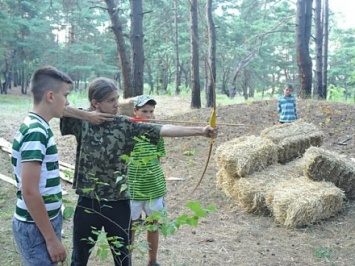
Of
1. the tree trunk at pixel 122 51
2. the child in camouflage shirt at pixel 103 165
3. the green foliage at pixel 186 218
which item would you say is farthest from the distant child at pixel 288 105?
the green foliage at pixel 186 218

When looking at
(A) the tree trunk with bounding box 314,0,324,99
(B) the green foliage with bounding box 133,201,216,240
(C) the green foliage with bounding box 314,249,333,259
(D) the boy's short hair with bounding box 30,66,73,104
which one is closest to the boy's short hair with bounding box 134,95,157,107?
(D) the boy's short hair with bounding box 30,66,73,104

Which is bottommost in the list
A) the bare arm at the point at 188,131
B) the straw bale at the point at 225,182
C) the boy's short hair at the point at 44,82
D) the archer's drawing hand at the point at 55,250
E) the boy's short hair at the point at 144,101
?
the straw bale at the point at 225,182

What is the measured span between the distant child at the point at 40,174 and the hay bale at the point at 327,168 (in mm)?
3907

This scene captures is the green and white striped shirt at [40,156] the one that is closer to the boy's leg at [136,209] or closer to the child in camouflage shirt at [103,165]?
the child in camouflage shirt at [103,165]

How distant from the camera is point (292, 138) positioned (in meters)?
6.41

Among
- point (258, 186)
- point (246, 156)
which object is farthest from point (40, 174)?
point (246, 156)

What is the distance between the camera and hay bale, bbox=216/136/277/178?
5.59 meters

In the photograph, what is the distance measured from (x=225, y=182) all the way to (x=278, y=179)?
0.73 metres

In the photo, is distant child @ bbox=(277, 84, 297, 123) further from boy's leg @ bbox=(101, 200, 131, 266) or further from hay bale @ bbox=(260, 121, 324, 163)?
boy's leg @ bbox=(101, 200, 131, 266)

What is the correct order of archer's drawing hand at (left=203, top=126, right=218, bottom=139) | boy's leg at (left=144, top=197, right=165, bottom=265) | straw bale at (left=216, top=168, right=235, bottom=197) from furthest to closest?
straw bale at (left=216, top=168, right=235, bottom=197), boy's leg at (left=144, top=197, right=165, bottom=265), archer's drawing hand at (left=203, top=126, right=218, bottom=139)

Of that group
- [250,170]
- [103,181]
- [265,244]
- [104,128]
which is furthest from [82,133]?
[250,170]

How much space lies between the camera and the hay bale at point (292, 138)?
6.32m

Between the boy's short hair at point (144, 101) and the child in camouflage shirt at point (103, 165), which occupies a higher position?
the boy's short hair at point (144, 101)

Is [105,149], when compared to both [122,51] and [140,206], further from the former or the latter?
[122,51]
